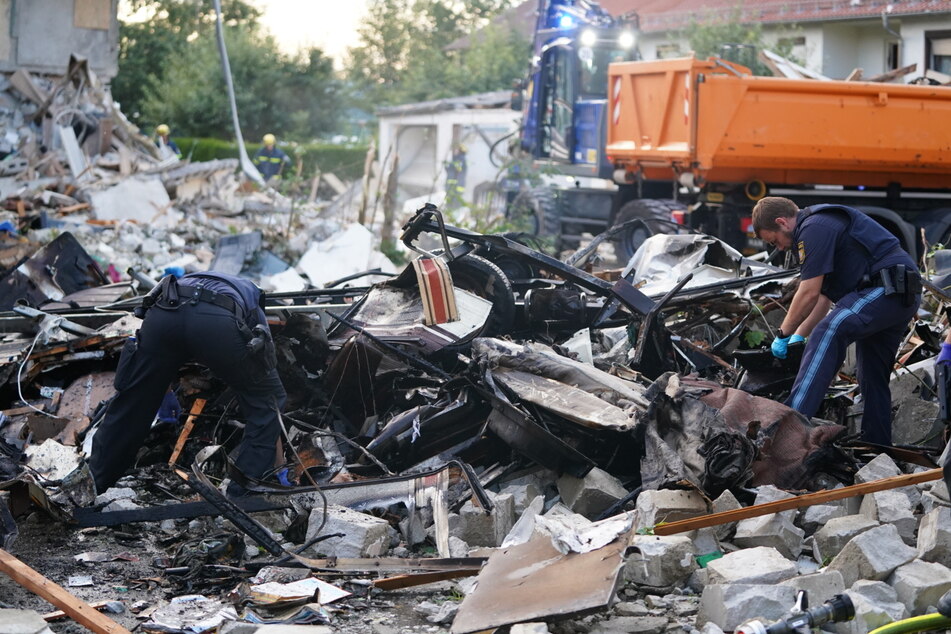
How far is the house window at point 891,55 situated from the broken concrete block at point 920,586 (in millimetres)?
18142

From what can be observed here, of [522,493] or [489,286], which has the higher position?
[489,286]

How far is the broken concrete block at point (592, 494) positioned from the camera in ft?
15.8

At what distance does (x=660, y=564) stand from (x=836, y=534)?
79cm

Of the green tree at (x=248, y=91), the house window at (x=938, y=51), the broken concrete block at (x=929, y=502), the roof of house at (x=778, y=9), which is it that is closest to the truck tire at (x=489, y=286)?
the broken concrete block at (x=929, y=502)

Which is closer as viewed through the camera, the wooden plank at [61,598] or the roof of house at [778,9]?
the wooden plank at [61,598]

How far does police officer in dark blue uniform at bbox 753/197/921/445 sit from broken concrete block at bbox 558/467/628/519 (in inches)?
45.6

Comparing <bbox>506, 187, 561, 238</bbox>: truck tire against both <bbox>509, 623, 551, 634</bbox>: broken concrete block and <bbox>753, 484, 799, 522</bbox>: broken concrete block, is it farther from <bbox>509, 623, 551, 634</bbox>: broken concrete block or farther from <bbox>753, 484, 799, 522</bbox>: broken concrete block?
<bbox>509, 623, 551, 634</bbox>: broken concrete block

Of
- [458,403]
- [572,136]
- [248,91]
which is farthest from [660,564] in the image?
[248,91]

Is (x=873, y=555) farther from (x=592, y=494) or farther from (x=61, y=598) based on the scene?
(x=61, y=598)

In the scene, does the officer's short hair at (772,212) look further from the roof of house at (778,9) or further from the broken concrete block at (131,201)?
the broken concrete block at (131,201)

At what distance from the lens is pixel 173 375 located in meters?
5.04

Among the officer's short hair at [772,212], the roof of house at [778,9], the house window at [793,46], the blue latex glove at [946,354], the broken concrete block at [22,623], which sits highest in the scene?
the roof of house at [778,9]

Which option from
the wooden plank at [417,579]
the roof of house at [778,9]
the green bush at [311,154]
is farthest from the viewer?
the green bush at [311,154]

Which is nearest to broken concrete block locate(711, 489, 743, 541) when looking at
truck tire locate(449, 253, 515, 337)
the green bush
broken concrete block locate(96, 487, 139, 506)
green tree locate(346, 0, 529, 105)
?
truck tire locate(449, 253, 515, 337)
